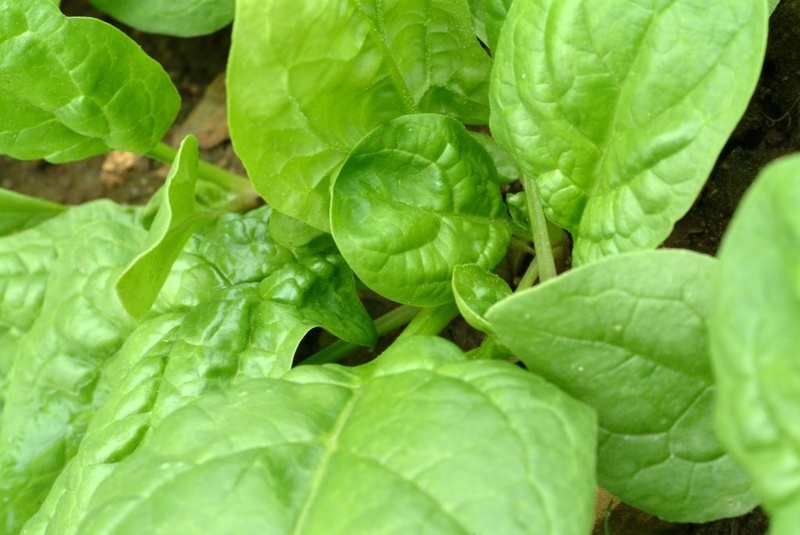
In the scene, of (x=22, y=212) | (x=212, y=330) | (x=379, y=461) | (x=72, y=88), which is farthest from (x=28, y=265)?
(x=379, y=461)

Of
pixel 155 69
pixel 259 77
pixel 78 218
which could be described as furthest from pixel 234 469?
pixel 78 218

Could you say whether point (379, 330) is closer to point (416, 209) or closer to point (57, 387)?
point (416, 209)

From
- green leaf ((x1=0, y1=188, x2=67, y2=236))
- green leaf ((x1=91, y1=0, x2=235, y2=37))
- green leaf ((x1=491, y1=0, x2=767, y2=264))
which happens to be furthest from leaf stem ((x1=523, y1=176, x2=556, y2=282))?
green leaf ((x1=0, y1=188, x2=67, y2=236))

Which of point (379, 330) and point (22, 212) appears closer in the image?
point (379, 330)

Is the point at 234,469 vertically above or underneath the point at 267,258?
above

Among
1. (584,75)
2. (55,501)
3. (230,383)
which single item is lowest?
(55,501)

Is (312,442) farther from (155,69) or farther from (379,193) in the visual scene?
(155,69)

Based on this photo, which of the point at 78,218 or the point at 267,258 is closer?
the point at 267,258
